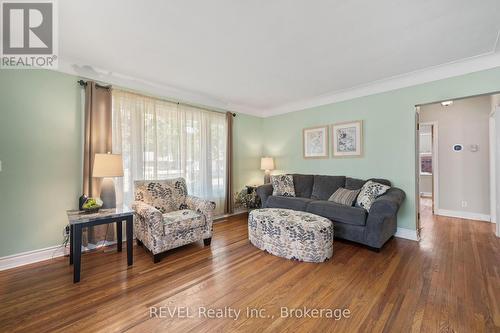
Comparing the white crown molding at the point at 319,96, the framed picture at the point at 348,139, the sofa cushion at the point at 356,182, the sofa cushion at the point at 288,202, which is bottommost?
the sofa cushion at the point at 288,202

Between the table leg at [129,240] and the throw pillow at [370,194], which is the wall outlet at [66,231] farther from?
the throw pillow at [370,194]

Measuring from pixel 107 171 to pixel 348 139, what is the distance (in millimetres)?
3877

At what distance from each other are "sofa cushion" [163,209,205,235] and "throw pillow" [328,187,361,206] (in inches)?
85.3

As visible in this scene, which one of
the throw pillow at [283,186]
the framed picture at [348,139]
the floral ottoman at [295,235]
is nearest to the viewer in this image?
the floral ottoman at [295,235]

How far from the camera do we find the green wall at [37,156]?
2340 millimetres

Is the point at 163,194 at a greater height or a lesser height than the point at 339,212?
greater

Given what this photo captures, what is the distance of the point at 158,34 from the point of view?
2105 millimetres

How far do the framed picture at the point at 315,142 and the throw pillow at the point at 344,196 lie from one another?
0.97 metres

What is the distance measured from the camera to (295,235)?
8.20ft

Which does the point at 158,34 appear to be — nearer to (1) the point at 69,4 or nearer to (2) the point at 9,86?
(1) the point at 69,4

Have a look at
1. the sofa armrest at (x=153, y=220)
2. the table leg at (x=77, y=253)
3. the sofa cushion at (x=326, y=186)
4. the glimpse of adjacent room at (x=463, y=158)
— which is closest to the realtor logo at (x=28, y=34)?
the table leg at (x=77, y=253)

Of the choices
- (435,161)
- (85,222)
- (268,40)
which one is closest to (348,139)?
(435,161)

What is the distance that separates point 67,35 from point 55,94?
0.88m

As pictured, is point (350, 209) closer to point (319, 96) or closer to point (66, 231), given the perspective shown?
point (319, 96)
